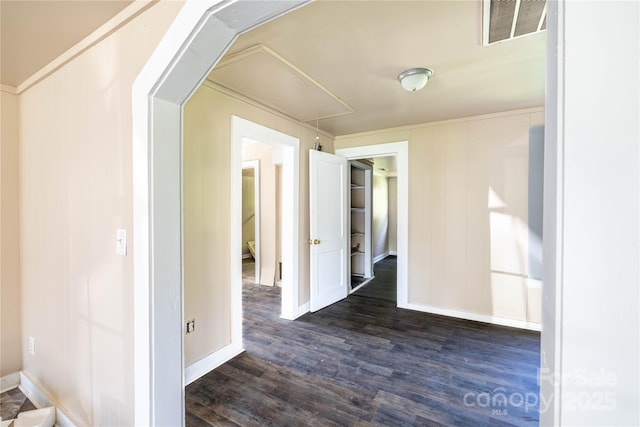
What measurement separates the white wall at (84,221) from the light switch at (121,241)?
0.12 feet

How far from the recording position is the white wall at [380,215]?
21.8ft

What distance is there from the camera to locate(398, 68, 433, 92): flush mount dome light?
Result: 1.97 metres

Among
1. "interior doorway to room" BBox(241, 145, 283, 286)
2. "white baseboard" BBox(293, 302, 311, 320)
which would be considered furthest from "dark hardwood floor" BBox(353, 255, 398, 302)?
"interior doorway to room" BBox(241, 145, 283, 286)

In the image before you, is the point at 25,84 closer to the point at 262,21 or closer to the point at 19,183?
the point at 19,183

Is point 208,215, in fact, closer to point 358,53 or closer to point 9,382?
point 358,53

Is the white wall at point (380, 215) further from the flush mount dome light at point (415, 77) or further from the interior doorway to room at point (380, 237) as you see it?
the flush mount dome light at point (415, 77)

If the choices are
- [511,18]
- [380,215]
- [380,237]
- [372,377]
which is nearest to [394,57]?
[511,18]

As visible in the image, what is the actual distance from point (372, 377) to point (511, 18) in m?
2.54

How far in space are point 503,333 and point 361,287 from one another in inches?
83.2

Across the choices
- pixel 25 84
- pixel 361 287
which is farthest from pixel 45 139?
pixel 361 287

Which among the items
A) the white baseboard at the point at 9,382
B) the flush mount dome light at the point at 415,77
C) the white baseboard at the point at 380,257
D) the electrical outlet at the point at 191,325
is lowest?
the white baseboard at the point at 9,382

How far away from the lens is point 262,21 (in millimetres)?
991

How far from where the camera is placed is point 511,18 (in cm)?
143

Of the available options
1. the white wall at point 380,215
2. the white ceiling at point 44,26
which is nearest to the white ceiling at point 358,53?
the white ceiling at point 44,26
